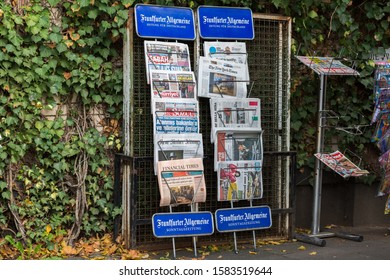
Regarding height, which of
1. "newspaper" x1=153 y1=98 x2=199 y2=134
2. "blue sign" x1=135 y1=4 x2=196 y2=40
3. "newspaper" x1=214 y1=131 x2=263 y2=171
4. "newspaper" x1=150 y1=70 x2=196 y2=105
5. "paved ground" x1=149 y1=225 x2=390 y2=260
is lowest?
"paved ground" x1=149 y1=225 x2=390 y2=260

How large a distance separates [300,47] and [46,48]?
2.97 meters

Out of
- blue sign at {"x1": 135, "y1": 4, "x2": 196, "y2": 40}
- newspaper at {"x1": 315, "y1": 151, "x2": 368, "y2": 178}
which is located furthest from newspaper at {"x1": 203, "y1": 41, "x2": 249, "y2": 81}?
newspaper at {"x1": 315, "y1": 151, "x2": 368, "y2": 178}

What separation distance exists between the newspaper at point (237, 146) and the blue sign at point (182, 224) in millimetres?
524

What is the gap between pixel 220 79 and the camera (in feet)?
24.8

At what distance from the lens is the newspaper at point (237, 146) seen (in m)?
7.39

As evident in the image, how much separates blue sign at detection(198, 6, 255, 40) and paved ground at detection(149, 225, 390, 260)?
7.32ft

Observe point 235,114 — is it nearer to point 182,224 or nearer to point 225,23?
point 225,23

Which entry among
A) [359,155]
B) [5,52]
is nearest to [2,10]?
[5,52]

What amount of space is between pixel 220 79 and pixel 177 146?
886mm

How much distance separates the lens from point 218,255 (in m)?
7.39

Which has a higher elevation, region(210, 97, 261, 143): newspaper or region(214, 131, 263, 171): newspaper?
region(210, 97, 261, 143): newspaper

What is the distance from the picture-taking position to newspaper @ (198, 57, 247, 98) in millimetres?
7492

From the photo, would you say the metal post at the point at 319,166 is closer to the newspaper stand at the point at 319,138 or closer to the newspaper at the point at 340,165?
the newspaper stand at the point at 319,138

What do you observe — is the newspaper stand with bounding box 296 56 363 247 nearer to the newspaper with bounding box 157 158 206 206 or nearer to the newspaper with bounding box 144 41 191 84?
the newspaper with bounding box 144 41 191 84
